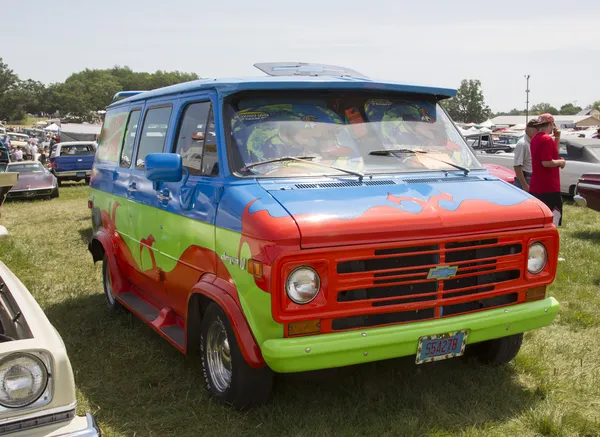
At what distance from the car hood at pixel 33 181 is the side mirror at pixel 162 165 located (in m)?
16.7

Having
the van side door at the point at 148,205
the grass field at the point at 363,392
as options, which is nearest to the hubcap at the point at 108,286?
the grass field at the point at 363,392

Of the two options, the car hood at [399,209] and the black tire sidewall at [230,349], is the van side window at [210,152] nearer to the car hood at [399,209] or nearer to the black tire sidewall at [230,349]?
the car hood at [399,209]

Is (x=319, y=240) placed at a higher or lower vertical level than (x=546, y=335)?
higher

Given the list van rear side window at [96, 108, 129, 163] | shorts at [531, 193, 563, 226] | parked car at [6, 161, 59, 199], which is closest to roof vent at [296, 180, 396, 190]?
van rear side window at [96, 108, 129, 163]

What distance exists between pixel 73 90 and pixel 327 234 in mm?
170407

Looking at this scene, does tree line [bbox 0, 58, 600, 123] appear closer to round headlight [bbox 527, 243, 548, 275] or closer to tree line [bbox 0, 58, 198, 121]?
tree line [bbox 0, 58, 198, 121]

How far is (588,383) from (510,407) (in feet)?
2.48

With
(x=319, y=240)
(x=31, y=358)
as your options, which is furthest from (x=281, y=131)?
(x=31, y=358)

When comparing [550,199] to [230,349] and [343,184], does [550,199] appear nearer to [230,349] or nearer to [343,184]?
[343,184]

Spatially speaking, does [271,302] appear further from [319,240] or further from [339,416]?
[339,416]

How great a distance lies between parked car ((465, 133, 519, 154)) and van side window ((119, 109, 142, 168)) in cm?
1589

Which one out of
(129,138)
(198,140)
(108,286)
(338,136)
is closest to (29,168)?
(108,286)

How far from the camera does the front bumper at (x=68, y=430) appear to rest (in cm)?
256

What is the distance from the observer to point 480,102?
12988cm
